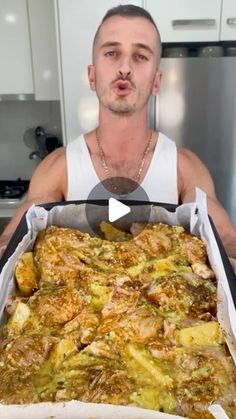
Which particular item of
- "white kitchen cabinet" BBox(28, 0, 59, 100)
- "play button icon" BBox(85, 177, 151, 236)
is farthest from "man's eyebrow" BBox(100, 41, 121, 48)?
"white kitchen cabinet" BBox(28, 0, 59, 100)

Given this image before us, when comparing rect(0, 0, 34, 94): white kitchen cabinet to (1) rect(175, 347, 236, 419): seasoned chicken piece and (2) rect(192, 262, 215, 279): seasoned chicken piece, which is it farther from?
(1) rect(175, 347, 236, 419): seasoned chicken piece

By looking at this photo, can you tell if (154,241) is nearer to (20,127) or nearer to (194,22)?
(194,22)

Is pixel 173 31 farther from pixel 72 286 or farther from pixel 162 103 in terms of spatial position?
pixel 72 286

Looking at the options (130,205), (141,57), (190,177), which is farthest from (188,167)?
(130,205)

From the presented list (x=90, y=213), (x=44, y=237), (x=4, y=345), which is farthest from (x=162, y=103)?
(x=4, y=345)

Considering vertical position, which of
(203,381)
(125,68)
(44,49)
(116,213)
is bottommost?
(203,381)

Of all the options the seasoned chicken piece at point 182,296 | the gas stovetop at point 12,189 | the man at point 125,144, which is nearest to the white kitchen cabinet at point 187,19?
the man at point 125,144
